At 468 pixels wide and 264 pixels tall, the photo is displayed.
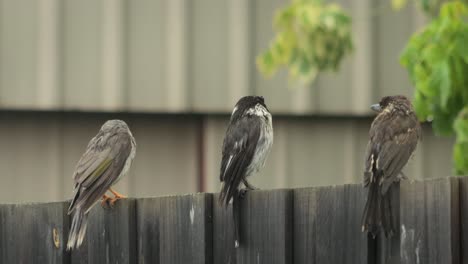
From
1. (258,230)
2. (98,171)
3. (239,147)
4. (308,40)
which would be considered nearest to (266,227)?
(258,230)

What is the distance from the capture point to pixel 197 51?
30.9 feet

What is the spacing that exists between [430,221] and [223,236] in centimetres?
113

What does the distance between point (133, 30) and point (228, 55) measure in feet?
2.73

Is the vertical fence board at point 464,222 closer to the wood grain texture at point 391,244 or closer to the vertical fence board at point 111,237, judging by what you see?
the wood grain texture at point 391,244

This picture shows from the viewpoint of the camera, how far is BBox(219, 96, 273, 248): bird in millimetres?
5832

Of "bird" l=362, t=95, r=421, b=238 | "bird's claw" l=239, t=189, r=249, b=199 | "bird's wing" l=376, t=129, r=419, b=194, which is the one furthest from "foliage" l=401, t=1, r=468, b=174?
"bird's claw" l=239, t=189, r=249, b=199

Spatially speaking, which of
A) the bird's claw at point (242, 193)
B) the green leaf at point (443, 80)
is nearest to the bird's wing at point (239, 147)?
the bird's claw at point (242, 193)

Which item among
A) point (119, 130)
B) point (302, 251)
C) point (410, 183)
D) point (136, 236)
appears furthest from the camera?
point (119, 130)

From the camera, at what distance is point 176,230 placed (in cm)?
485

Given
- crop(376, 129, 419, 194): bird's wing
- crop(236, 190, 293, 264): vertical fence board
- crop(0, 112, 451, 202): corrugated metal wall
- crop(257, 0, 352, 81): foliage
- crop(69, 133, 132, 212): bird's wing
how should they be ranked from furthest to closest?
crop(0, 112, 451, 202): corrugated metal wall → crop(257, 0, 352, 81): foliage → crop(69, 133, 132, 212): bird's wing → crop(376, 129, 419, 194): bird's wing → crop(236, 190, 293, 264): vertical fence board

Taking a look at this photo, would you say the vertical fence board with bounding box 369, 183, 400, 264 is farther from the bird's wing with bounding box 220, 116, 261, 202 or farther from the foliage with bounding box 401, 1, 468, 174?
the foliage with bounding box 401, 1, 468, 174

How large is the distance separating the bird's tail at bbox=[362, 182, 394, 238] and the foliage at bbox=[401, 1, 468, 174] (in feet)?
10.6

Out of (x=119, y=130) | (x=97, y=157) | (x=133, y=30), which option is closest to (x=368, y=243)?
(x=97, y=157)

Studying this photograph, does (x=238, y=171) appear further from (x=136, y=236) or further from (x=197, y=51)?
(x=197, y=51)
